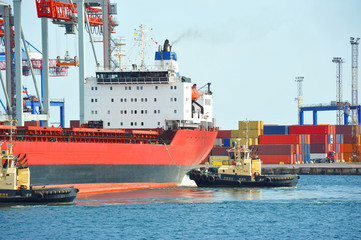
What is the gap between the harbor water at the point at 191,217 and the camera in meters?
31.8

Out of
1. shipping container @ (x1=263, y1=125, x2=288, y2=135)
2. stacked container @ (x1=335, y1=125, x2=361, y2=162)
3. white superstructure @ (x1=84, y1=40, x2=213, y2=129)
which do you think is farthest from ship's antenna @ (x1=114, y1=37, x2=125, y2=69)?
stacked container @ (x1=335, y1=125, x2=361, y2=162)

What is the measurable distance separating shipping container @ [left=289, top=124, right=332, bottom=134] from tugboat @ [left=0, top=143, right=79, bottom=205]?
186 feet

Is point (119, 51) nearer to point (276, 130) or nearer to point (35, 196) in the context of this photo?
point (35, 196)

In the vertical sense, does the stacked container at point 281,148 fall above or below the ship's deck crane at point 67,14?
below

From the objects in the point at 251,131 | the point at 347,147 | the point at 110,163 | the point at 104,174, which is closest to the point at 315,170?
the point at 251,131

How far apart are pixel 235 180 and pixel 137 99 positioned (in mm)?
9227

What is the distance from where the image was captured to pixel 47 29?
54094 mm

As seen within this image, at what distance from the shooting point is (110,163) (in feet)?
152

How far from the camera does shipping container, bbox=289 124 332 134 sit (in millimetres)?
89812

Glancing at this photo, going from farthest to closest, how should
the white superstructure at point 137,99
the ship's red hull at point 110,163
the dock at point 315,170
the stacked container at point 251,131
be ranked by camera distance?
the stacked container at point 251,131 < the dock at point 315,170 < the white superstructure at point 137,99 < the ship's red hull at point 110,163

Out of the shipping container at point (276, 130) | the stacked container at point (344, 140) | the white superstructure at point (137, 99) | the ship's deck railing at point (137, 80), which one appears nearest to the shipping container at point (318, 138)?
the stacked container at point (344, 140)

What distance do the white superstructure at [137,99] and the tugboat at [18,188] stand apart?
16.0 m

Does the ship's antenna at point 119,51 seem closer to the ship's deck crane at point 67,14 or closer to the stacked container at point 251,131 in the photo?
the ship's deck crane at point 67,14

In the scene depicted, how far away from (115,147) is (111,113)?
23.2 feet
